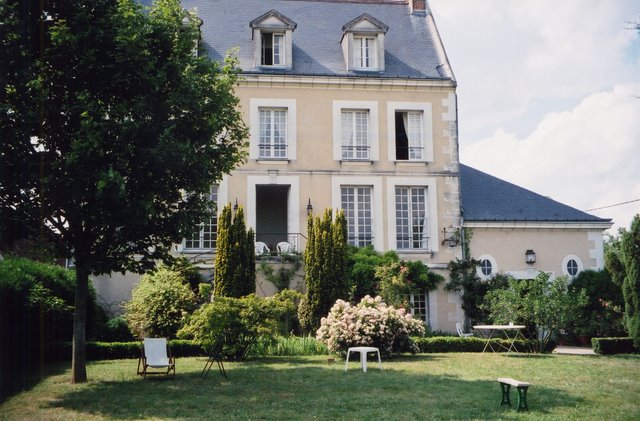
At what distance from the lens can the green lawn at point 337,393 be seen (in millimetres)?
7844

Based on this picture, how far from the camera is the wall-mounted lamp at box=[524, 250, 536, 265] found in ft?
65.1

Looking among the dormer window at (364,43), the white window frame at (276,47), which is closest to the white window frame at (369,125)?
the dormer window at (364,43)

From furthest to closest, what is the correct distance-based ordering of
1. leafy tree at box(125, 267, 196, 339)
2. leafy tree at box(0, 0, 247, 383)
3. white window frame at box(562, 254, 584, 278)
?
white window frame at box(562, 254, 584, 278) → leafy tree at box(125, 267, 196, 339) → leafy tree at box(0, 0, 247, 383)

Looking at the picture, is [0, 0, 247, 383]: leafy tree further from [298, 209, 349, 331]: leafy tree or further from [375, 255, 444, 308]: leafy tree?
[375, 255, 444, 308]: leafy tree

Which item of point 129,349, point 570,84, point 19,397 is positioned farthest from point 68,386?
point 570,84

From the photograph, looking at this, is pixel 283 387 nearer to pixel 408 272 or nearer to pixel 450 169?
pixel 408 272

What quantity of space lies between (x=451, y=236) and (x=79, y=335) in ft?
40.6

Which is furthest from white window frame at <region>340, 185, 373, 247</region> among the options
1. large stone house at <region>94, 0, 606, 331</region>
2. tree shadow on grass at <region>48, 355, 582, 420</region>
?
tree shadow on grass at <region>48, 355, 582, 420</region>

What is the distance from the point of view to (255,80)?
19.8 meters

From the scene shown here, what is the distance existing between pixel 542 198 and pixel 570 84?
12.4m

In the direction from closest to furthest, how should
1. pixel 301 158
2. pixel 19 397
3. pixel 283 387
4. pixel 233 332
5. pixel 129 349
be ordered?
pixel 19 397
pixel 283 387
pixel 233 332
pixel 129 349
pixel 301 158

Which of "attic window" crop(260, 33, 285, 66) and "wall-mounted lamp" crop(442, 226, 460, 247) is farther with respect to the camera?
"attic window" crop(260, 33, 285, 66)

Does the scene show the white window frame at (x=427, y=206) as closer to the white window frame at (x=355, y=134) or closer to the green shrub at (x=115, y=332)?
the white window frame at (x=355, y=134)

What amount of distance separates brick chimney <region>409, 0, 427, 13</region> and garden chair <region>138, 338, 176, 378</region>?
16.5 meters
